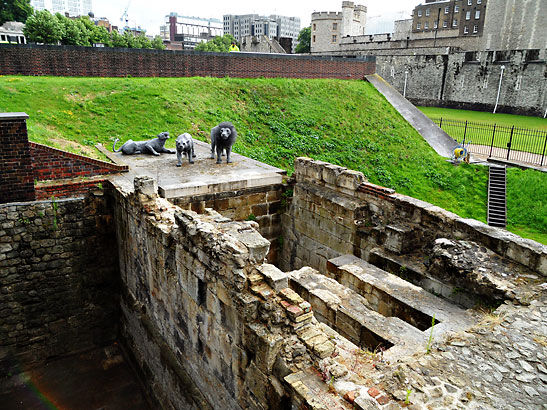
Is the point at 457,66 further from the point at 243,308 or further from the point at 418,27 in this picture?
the point at 243,308

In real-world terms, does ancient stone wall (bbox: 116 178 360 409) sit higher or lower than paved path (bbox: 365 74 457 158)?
lower

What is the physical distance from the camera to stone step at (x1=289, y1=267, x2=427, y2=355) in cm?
571

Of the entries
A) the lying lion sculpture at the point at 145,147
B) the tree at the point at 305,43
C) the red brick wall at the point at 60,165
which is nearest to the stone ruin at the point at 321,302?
the red brick wall at the point at 60,165

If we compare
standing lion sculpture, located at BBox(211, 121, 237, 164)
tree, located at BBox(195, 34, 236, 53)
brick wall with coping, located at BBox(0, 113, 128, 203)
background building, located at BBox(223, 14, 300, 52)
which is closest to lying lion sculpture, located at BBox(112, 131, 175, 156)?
standing lion sculpture, located at BBox(211, 121, 237, 164)

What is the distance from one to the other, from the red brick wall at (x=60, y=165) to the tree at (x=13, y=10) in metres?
41.1

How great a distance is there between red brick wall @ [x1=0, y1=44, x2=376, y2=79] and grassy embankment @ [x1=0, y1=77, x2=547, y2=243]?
970 millimetres

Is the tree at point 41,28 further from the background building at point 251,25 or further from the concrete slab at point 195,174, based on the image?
the background building at point 251,25

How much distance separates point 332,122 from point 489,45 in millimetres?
33910

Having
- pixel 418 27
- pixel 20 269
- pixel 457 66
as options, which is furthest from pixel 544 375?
pixel 418 27

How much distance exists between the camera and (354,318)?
20.7ft

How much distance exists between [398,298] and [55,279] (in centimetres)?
789

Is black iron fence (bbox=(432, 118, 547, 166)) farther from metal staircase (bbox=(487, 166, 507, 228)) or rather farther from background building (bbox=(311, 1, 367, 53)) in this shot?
background building (bbox=(311, 1, 367, 53))

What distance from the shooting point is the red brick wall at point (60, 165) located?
9555mm

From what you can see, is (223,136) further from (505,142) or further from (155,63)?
(505,142)
